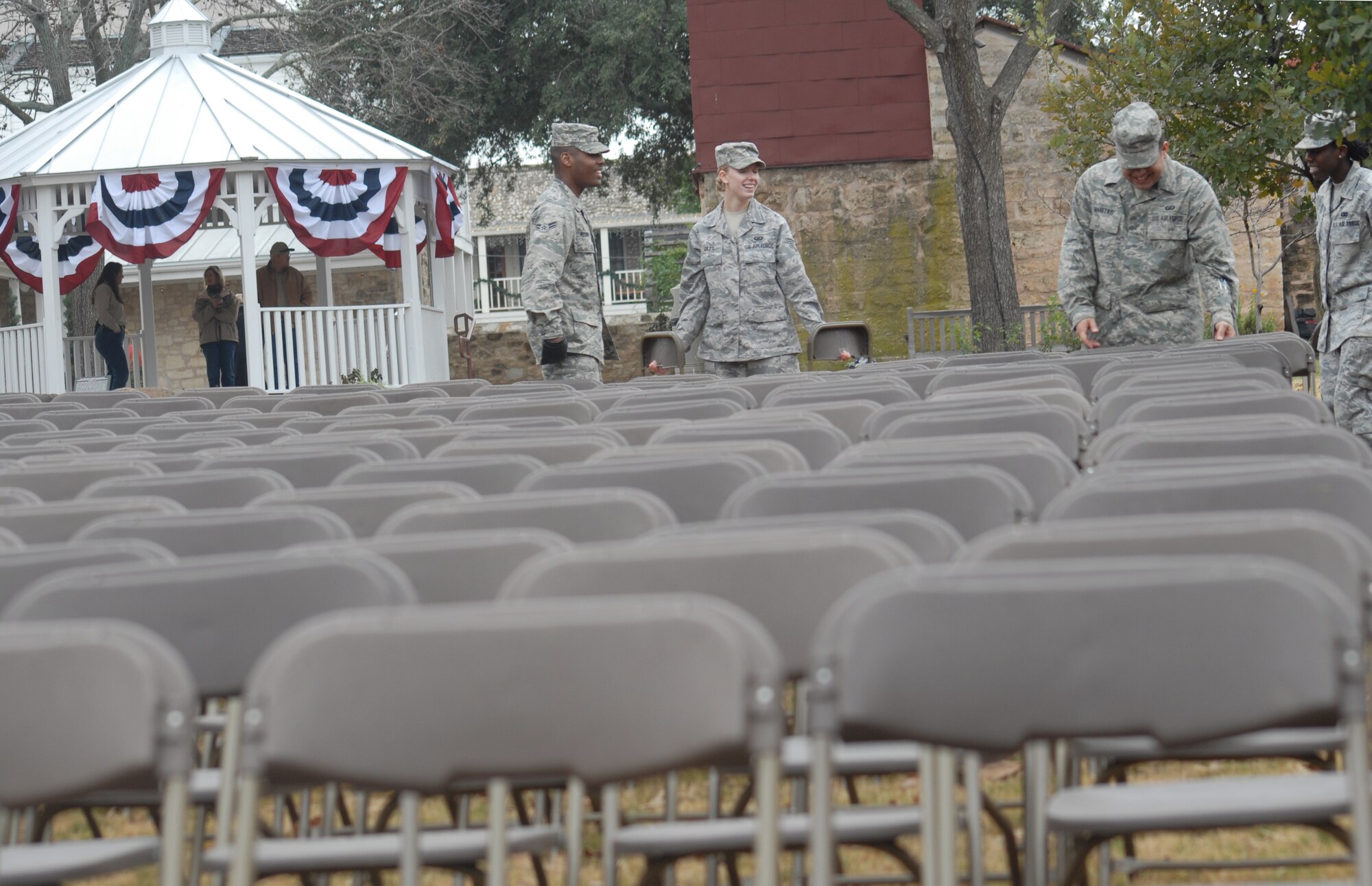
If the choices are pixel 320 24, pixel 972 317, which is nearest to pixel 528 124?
pixel 320 24

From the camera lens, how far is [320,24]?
1069 inches

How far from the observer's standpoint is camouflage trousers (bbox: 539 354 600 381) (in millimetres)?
8945

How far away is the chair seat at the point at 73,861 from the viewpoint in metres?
2.59

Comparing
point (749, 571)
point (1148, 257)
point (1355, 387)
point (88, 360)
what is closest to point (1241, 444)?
point (749, 571)

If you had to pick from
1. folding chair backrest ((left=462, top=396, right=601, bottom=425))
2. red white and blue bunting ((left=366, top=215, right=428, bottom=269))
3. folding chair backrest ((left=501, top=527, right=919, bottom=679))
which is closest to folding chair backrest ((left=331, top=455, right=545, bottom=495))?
folding chair backrest ((left=501, top=527, right=919, bottom=679))

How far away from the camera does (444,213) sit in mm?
18641

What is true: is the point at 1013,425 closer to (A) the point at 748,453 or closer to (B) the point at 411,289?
(A) the point at 748,453

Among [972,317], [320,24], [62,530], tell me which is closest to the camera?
[62,530]

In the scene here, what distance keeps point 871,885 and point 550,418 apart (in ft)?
9.02

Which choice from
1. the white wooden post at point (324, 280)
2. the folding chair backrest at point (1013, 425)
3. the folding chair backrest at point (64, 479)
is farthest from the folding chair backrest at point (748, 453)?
the white wooden post at point (324, 280)

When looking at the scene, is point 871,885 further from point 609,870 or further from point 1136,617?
point 1136,617

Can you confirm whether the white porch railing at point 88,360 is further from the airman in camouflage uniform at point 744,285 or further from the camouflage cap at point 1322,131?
the camouflage cap at point 1322,131

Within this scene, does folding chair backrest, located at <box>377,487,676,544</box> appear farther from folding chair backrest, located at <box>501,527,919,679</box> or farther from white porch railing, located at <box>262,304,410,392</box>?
white porch railing, located at <box>262,304,410,392</box>

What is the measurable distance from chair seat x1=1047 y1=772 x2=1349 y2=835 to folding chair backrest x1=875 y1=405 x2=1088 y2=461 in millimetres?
1637
